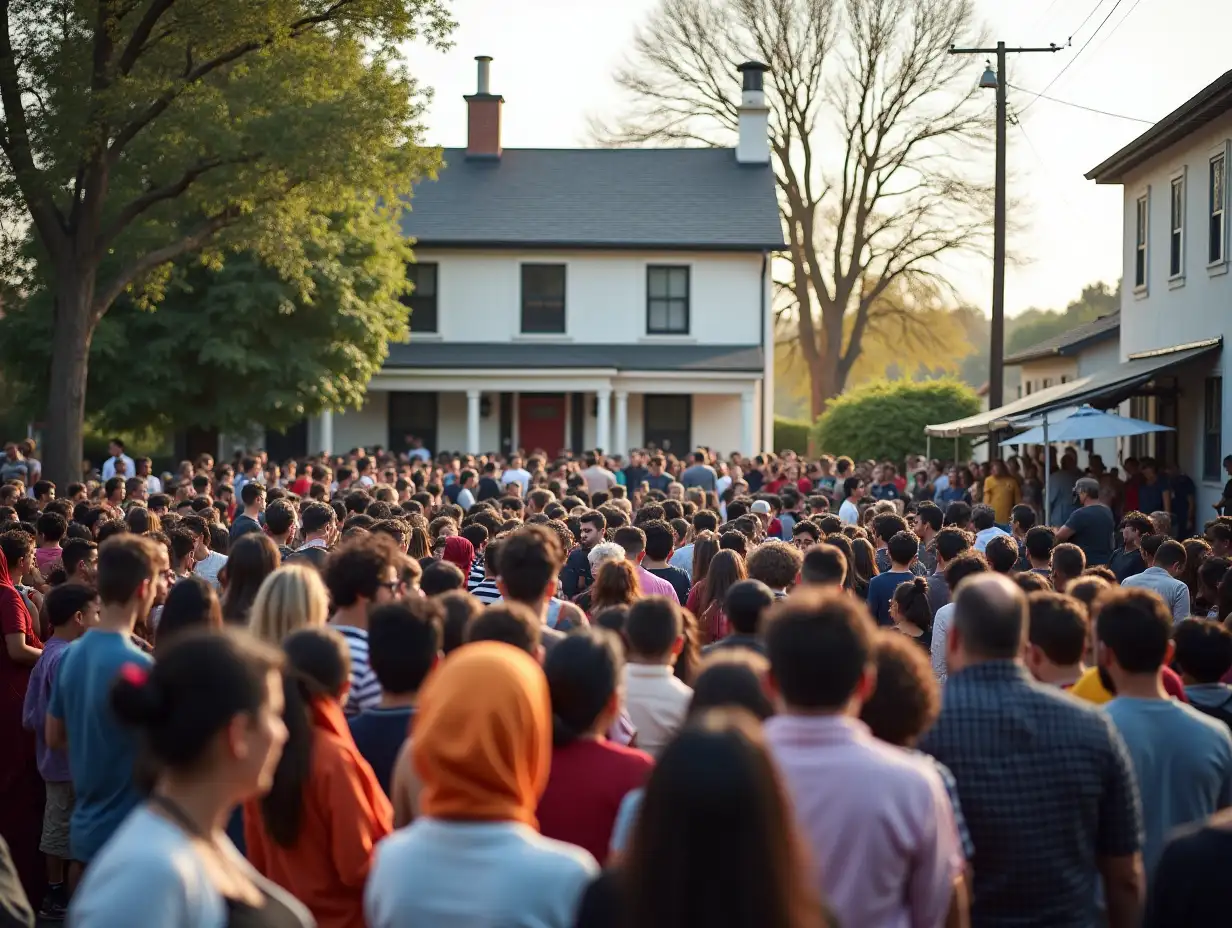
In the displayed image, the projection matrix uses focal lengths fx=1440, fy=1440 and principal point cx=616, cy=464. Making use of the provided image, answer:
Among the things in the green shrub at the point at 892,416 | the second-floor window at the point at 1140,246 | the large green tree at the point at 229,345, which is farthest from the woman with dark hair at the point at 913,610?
the green shrub at the point at 892,416

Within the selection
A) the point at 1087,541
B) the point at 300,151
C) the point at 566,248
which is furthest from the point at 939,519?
the point at 566,248

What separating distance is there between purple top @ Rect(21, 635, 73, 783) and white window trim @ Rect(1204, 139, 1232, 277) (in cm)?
1812

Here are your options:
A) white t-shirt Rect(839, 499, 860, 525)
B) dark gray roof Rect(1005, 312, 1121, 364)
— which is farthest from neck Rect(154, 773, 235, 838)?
dark gray roof Rect(1005, 312, 1121, 364)

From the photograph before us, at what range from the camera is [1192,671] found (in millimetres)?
5965

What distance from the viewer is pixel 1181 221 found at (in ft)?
76.2

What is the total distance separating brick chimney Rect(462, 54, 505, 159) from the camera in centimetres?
4334

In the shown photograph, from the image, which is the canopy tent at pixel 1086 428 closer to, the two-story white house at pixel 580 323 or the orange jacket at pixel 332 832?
the orange jacket at pixel 332 832

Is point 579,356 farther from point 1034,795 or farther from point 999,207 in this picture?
point 1034,795

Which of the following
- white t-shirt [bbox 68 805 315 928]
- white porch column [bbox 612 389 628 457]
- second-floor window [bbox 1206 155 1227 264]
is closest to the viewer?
white t-shirt [bbox 68 805 315 928]

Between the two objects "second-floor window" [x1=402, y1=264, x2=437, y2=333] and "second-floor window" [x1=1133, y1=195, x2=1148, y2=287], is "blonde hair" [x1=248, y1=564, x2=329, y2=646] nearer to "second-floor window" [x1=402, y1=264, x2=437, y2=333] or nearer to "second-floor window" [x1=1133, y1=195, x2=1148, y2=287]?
"second-floor window" [x1=1133, y1=195, x2=1148, y2=287]

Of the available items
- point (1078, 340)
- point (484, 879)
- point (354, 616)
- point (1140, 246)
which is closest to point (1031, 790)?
point (484, 879)

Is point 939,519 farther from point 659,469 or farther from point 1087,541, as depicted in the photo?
point 659,469

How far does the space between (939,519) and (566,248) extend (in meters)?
28.0

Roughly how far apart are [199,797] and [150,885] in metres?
0.28
